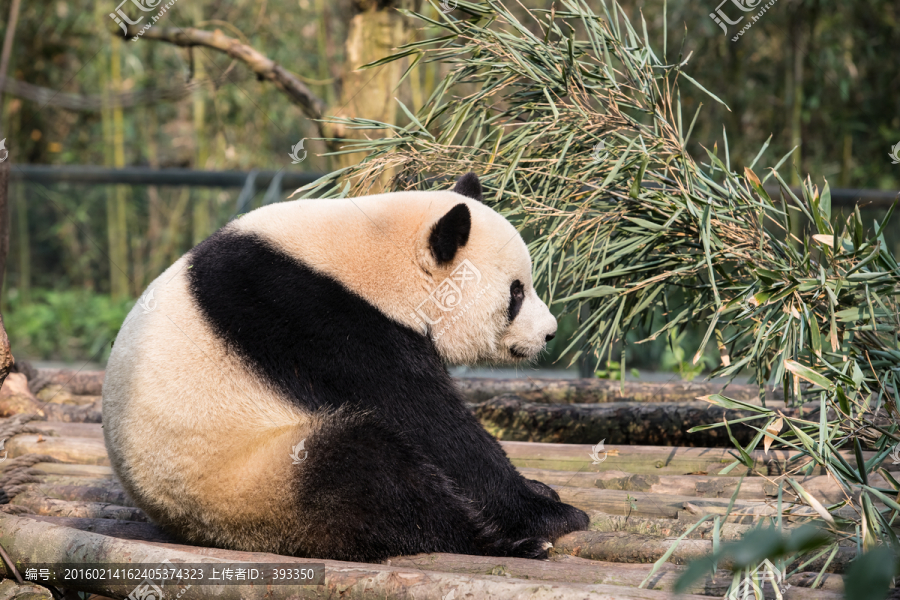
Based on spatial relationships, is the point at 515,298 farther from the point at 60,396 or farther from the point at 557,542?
the point at 60,396

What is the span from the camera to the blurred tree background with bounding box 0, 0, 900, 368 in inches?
293

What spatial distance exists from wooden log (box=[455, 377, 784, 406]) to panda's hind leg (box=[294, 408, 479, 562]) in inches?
63.6

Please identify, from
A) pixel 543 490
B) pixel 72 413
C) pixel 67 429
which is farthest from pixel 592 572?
pixel 72 413

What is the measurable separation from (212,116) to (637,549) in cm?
899

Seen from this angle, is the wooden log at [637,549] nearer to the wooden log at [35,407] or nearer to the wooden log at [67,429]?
the wooden log at [67,429]

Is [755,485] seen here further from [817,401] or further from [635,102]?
[635,102]

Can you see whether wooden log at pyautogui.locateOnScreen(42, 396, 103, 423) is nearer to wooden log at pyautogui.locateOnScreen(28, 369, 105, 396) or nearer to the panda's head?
wooden log at pyautogui.locateOnScreen(28, 369, 105, 396)

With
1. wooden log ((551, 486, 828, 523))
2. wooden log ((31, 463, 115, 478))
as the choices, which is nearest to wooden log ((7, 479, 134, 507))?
wooden log ((31, 463, 115, 478))

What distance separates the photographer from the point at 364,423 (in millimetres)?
1901

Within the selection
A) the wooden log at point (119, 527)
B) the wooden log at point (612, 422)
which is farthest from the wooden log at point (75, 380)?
the wooden log at point (612, 422)

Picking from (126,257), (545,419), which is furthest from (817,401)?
(126,257)

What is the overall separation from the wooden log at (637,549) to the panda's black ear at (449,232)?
93 centimetres

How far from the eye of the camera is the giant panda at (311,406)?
1.85m

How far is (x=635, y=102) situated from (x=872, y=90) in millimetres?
6719
